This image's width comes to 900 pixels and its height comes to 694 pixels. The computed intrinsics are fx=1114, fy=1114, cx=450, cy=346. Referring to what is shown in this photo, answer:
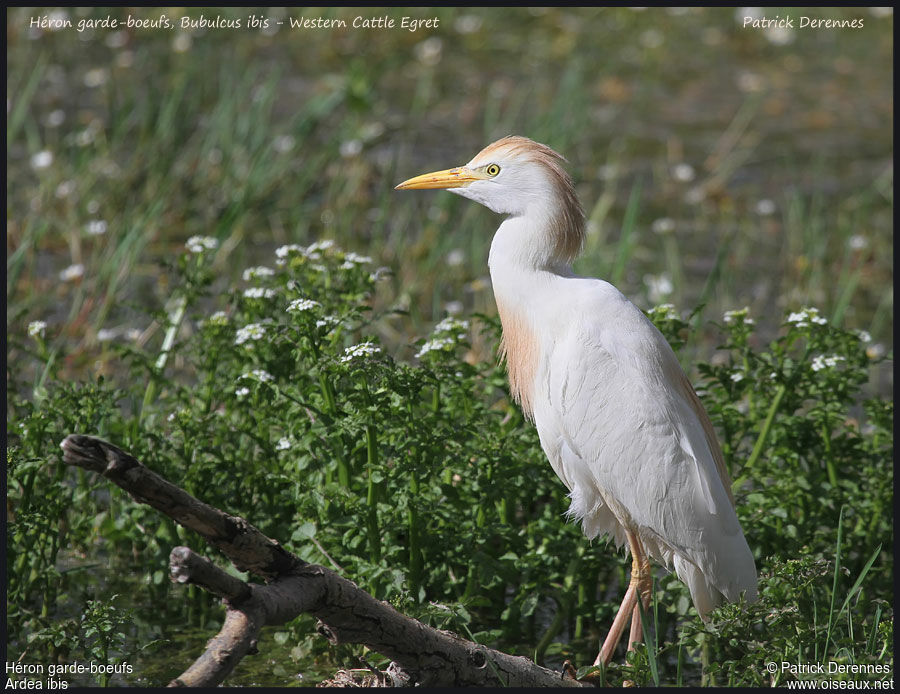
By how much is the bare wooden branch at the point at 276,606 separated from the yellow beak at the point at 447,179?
4.89ft

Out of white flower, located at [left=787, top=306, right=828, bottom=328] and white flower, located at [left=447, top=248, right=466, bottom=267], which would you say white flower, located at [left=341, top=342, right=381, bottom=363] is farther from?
white flower, located at [left=447, top=248, right=466, bottom=267]

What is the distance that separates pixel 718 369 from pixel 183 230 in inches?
163

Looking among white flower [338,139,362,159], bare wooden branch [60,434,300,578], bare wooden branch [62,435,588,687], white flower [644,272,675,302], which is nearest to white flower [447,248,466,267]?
white flower [644,272,675,302]

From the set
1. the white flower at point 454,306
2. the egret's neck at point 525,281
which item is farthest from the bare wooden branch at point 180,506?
the white flower at point 454,306

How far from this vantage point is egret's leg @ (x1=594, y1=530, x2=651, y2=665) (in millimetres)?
3691

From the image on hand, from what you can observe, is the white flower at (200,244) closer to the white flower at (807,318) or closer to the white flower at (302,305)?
the white flower at (302,305)

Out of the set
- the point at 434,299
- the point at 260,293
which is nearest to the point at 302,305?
the point at 260,293

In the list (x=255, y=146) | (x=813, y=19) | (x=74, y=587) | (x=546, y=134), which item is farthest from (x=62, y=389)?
(x=813, y=19)

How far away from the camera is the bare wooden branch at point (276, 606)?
2.42 metres

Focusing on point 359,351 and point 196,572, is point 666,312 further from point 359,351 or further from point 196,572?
point 196,572

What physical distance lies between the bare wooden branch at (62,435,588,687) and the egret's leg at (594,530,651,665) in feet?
0.87

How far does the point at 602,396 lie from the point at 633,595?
72cm

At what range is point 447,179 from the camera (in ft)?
12.6

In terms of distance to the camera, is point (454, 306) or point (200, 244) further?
point (454, 306)
